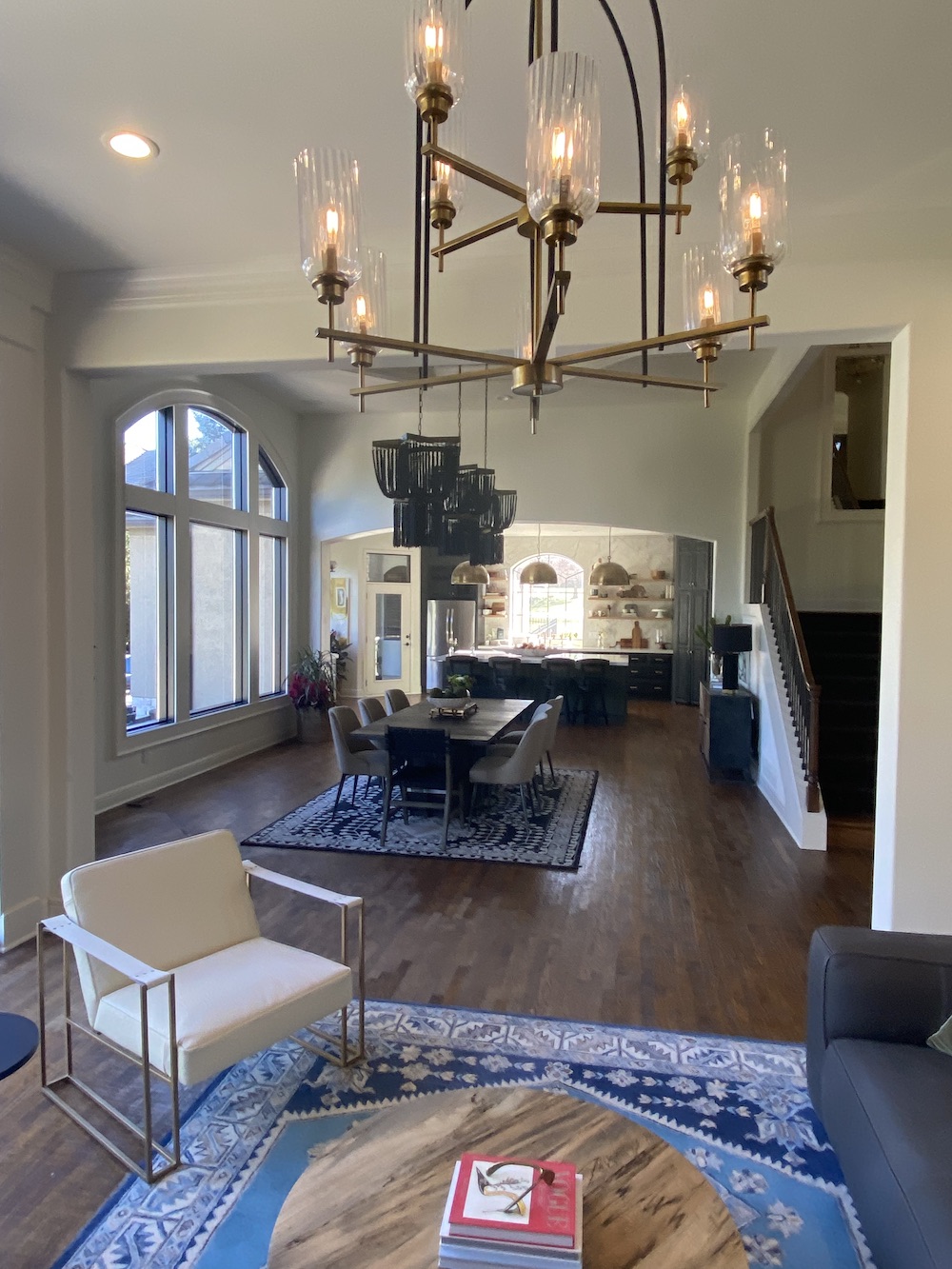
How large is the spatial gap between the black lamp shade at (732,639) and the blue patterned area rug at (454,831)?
6.25ft

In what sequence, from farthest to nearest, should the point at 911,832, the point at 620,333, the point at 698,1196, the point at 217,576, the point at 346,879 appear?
1. the point at 217,576
2. the point at 346,879
3. the point at 620,333
4. the point at 911,832
5. the point at 698,1196

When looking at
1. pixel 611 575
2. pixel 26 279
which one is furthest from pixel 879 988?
pixel 611 575

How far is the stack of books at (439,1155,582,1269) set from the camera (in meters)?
1.41

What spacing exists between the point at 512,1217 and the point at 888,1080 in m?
1.11

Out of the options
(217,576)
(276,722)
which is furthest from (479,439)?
(276,722)

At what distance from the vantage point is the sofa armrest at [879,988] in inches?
86.3

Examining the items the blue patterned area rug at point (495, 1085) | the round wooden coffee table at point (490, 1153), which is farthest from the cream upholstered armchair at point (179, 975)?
the round wooden coffee table at point (490, 1153)

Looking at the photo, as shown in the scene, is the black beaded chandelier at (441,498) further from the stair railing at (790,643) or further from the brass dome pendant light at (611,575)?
the brass dome pendant light at (611,575)

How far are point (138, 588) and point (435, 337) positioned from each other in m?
4.26

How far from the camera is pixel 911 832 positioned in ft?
10.3

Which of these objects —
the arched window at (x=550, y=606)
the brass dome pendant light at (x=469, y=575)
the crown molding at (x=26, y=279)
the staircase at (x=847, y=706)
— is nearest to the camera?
the crown molding at (x=26, y=279)

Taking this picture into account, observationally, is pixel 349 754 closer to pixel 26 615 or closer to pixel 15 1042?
pixel 26 615

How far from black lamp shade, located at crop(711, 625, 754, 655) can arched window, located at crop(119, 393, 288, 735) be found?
4.85 metres

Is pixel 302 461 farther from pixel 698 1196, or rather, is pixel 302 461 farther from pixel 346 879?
pixel 698 1196
